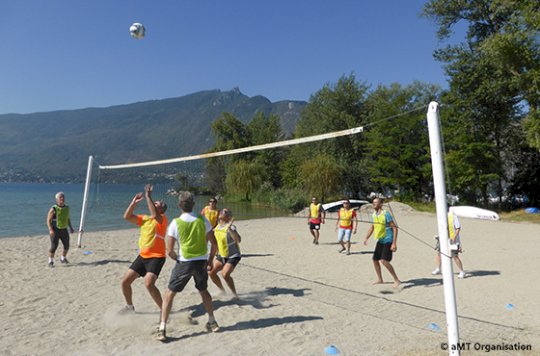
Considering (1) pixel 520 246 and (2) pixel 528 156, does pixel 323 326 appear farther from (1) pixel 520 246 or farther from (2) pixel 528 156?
(2) pixel 528 156

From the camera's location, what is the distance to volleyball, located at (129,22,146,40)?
11.3 m

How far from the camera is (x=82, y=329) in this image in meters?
5.12

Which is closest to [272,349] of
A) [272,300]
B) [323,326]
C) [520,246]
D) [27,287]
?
[323,326]

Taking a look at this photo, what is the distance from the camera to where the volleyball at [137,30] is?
1128 centimetres

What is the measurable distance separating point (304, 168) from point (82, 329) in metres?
31.4

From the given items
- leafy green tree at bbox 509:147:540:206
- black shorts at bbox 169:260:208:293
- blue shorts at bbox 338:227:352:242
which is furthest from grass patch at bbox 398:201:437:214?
black shorts at bbox 169:260:208:293

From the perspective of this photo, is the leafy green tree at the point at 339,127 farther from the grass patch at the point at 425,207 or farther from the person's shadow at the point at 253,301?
the person's shadow at the point at 253,301

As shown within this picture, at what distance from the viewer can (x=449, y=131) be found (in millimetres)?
27250

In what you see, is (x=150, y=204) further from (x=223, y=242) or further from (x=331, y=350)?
(x=331, y=350)

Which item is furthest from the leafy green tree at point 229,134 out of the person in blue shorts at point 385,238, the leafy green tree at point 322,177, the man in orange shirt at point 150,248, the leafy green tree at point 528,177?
the man in orange shirt at point 150,248

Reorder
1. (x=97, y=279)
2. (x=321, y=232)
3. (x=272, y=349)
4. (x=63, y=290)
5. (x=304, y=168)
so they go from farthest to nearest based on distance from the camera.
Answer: (x=304, y=168)
(x=321, y=232)
(x=97, y=279)
(x=63, y=290)
(x=272, y=349)

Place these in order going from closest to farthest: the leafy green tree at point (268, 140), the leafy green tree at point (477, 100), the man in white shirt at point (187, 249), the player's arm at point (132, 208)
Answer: the man in white shirt at point (187, 249)
the player's arm at point (132, 208)
the leafy green tree at point (477, 100)
the leafy green tree at point (268, 140)

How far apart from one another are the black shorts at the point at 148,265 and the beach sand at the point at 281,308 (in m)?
0.66

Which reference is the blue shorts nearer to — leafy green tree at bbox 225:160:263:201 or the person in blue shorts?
the person in blue shorts
